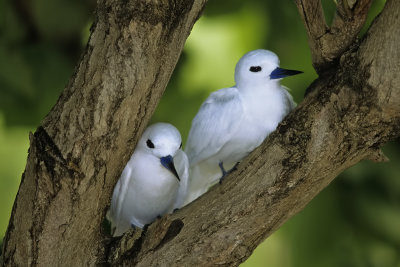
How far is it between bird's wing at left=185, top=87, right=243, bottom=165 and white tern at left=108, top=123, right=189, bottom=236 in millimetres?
72

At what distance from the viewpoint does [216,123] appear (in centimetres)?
181

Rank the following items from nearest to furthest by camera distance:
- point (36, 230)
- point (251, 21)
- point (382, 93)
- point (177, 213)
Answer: point (382, 93)
point (36, 230)
point (177, 213)
point (251, 21)

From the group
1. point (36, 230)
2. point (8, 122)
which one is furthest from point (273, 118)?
point (8, 122)

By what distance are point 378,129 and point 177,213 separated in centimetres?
54

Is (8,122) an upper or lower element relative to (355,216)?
upper

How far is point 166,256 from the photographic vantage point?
1554mm

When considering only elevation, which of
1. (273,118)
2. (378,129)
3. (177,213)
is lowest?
(378,129)

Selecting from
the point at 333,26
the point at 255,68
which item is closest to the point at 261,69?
the point at 255,68

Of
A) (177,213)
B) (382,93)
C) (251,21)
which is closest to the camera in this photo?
(382,93)

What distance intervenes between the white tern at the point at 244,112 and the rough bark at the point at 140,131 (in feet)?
0.61

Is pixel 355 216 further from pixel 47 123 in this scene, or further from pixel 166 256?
pixel 47 123

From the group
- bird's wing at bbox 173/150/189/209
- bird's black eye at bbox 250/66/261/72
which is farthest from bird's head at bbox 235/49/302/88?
bird's wing at bbox 173/150/189/209

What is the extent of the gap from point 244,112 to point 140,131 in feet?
1.16

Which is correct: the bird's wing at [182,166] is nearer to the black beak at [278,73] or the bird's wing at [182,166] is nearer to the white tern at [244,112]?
the white tern at [244,112]
